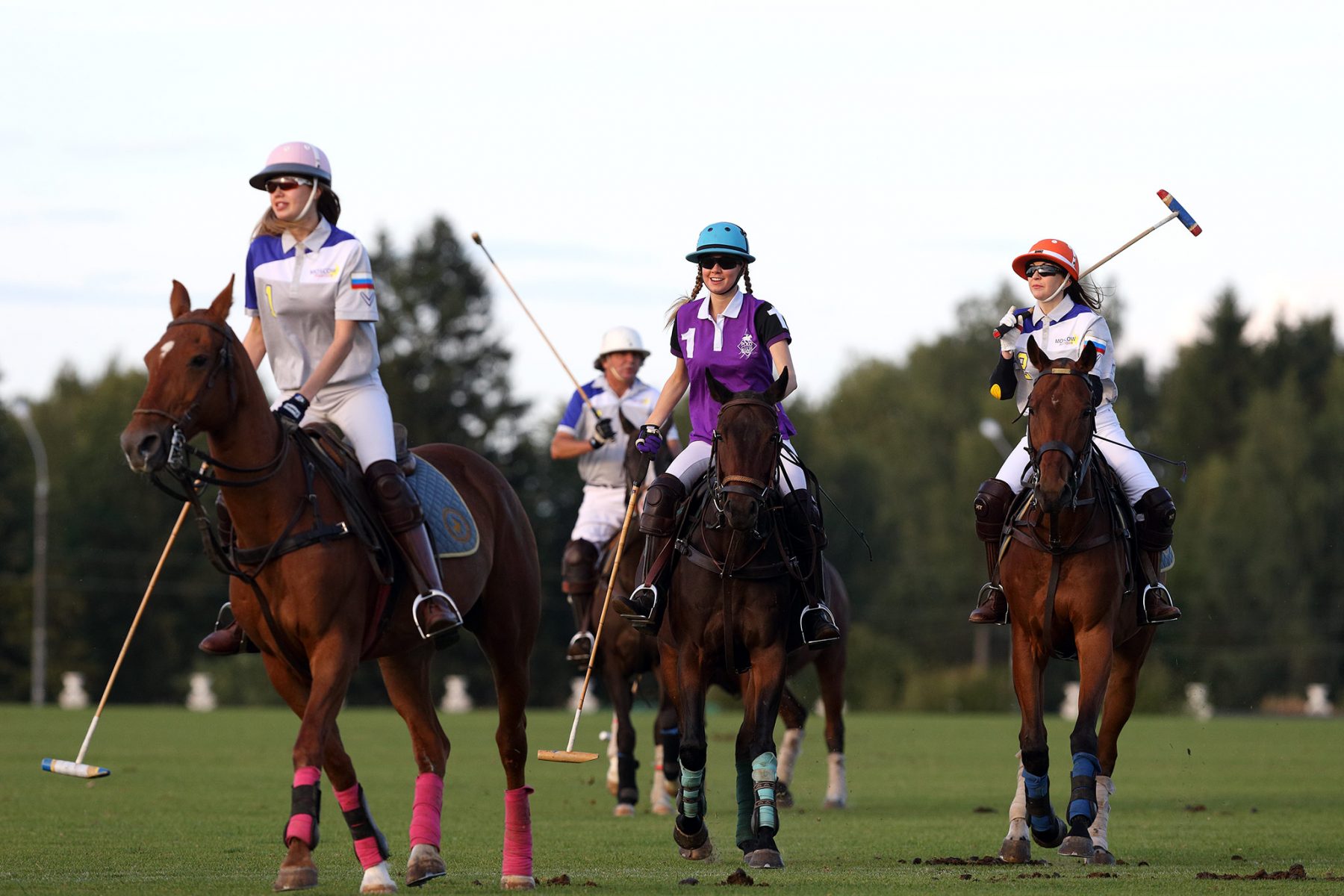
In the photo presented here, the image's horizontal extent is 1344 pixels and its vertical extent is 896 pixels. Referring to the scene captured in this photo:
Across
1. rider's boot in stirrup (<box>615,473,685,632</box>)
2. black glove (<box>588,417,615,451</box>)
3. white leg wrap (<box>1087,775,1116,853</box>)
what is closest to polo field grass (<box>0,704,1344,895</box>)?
white leg wrap (<box>1087,775,1116,853</box>)

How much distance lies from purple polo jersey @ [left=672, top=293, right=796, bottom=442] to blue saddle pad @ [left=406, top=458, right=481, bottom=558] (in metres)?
1.40

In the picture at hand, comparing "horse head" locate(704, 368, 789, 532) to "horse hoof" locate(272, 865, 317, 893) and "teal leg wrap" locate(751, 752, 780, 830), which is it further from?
"horse hoof" locate(272, 865, 317, 893)

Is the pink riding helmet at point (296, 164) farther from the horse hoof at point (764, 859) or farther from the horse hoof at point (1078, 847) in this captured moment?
the horse hoof at point (1078, 847)

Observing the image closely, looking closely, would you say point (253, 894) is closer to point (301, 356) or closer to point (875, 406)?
point (301, 356)

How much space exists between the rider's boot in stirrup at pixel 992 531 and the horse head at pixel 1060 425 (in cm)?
54

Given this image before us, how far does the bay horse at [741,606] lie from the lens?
1027cm

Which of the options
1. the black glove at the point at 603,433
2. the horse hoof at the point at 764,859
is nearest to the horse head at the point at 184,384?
the horse hoof at the point at 764,859

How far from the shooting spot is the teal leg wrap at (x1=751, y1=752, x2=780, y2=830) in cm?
1028

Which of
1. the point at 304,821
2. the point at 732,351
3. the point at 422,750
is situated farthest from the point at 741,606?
the point at 304,821

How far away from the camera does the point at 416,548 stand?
9.65 m

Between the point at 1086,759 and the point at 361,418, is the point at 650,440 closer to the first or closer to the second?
the point at 361,418

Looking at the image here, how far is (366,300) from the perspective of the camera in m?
9.87

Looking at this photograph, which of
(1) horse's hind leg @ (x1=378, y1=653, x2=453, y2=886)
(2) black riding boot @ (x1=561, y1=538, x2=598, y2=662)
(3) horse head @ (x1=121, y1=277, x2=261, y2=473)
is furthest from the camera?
(2) black riding boot @ (x1=561, y1=538, x2=598, y2=662)

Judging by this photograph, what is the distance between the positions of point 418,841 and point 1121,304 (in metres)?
83.0
